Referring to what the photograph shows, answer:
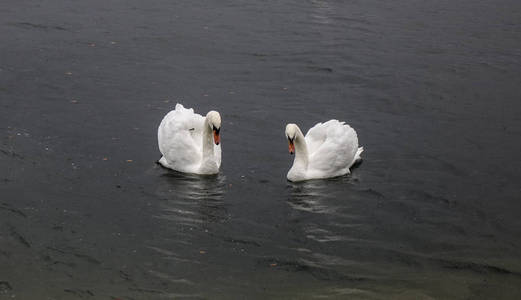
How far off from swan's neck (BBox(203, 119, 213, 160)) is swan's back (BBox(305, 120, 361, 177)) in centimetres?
163

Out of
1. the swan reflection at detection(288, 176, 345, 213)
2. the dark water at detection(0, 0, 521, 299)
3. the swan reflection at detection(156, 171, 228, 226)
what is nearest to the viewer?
the dark water at detection(0, 0, 521, 299)

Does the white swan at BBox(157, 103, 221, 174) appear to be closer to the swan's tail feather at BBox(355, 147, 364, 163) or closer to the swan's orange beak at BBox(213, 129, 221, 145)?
the swan's orange beak at BBox(213, 129, 221, 145)

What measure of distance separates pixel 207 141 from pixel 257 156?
2.93 feet

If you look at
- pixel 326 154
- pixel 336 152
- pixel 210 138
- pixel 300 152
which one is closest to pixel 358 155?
pixel 336 152

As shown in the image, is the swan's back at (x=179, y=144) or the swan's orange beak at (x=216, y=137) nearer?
the swan's orange beak at (x=216, y=137)

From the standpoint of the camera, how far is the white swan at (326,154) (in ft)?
44.4

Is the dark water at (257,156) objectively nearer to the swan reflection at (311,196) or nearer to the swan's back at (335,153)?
the swan reflection at (311,196)

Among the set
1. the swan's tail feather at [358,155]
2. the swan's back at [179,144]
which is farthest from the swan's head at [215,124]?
the swan's tail feather at [358,155]

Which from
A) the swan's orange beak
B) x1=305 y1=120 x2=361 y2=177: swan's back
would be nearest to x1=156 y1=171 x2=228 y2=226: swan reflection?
the swan's orange beak

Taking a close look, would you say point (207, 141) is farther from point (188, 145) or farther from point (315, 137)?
point (315, 137)

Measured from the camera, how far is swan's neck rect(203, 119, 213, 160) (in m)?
13.7

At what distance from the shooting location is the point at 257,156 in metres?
14.1

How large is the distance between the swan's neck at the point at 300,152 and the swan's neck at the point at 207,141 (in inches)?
53.5

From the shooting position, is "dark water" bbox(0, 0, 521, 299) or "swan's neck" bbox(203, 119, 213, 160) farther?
"swan's neck" bbox(203, 119, 213, 160)
